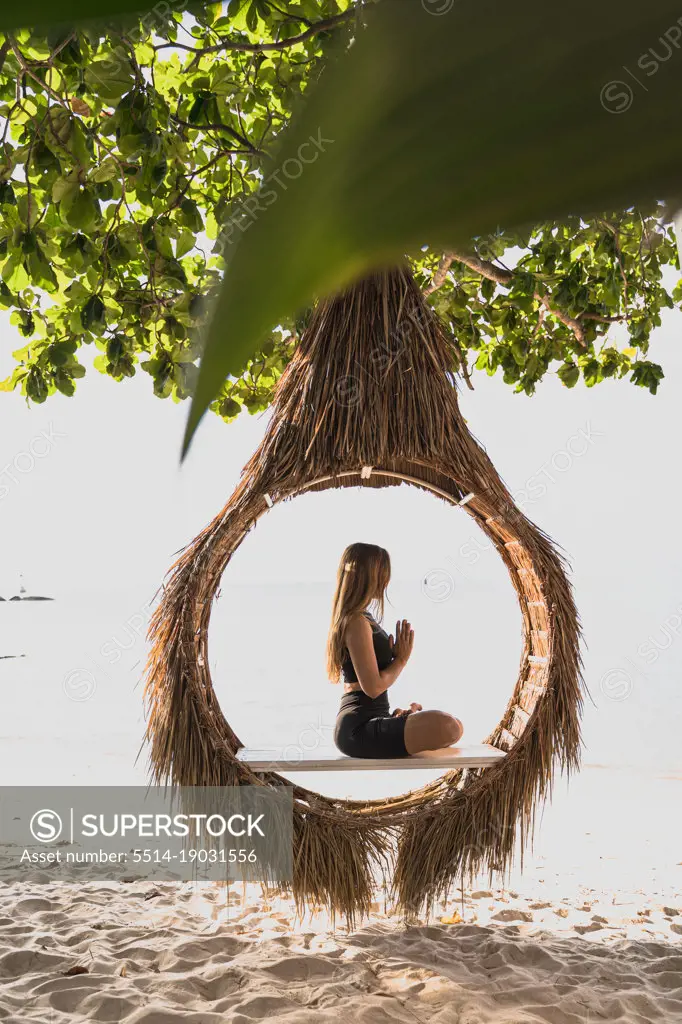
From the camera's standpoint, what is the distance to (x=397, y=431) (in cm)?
264

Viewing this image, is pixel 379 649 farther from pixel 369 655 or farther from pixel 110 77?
pixel 110 77

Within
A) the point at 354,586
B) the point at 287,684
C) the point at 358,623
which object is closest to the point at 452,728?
the point at 358,623

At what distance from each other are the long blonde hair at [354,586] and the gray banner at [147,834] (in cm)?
70

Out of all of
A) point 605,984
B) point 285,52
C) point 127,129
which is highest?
point 285,52

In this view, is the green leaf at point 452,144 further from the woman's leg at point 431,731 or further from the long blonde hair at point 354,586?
the long blonde hair at point 354,586

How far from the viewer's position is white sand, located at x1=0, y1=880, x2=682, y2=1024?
2.35 meters

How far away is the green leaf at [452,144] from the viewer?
0.30ft

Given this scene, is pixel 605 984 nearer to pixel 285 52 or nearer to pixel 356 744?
pixel 356 744

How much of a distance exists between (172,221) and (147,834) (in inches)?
150

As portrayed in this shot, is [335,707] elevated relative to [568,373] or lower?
lower

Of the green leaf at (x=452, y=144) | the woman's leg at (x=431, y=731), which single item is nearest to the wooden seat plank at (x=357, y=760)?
the woman's leg at (x=431, y=731)

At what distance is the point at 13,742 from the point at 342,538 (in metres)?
12.8

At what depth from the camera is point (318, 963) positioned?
265cm

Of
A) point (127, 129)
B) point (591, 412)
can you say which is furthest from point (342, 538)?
point (127, 129)
